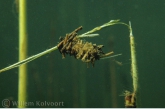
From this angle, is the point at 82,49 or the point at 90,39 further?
the point at 90,39

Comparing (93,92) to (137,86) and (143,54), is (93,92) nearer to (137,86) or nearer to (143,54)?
(143,54)

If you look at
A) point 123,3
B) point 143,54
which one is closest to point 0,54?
point 123,3

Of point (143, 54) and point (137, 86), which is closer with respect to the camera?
point (137, 86)

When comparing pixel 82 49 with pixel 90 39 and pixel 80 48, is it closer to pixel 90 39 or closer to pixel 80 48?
pixel 80 48

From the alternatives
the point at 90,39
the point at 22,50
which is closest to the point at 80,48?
the point at 22,50

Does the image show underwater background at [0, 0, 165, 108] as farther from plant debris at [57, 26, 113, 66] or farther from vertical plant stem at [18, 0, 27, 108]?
plant debris at [57, 26, 113, 66]

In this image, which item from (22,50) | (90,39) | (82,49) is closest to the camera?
(82,49)

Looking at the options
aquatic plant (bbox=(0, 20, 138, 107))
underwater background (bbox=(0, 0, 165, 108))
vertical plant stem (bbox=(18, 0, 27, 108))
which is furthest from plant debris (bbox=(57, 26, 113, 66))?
underwater background (bbox=(0, 0, 165, 108))

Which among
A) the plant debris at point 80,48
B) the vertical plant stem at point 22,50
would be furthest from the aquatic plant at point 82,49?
the vertical plant stem at point 22,50

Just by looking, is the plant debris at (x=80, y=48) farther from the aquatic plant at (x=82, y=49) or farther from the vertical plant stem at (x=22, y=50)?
the vertical plant stem at (x=22, y=50)

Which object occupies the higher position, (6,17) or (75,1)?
(75,1)

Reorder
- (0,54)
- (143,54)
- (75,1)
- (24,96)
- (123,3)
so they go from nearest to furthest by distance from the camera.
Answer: (24,96) < (0,54) < (75,1) < (123,3) < (143,54)
